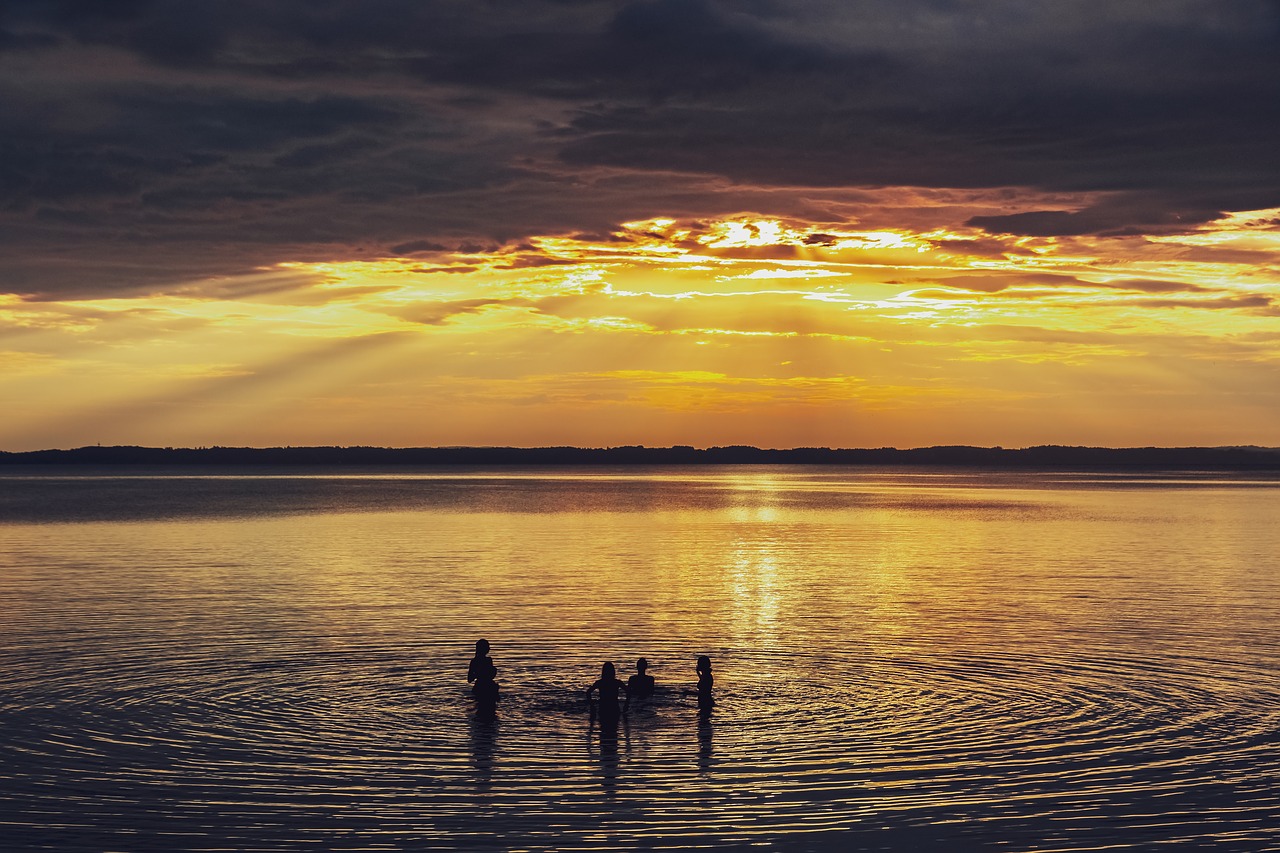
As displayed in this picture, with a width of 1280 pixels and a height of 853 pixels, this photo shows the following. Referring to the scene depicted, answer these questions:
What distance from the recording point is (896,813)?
2148cm

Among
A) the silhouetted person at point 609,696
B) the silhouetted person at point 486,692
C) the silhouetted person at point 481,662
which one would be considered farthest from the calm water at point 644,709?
the silhouetted person at point 481,662

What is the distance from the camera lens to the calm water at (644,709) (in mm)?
21062

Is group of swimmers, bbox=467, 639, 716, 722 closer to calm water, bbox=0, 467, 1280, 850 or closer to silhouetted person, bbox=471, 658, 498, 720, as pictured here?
silhouetted person, bbox=471, 658, 498, 720

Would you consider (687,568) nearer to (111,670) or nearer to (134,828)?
(111,670)

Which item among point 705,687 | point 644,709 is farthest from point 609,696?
point 705,687

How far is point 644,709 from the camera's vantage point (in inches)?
1207

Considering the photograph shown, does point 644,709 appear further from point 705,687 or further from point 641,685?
point 705,687

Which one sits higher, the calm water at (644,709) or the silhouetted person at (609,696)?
the silhouetted person at (609,696)

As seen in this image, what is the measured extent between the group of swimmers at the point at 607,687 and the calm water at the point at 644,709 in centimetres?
68

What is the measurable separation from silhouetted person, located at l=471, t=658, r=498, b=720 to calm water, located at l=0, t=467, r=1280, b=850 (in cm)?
55

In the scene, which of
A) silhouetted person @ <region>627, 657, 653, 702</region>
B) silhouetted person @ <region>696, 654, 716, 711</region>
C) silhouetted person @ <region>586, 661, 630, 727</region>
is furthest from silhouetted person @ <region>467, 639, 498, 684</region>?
silhouetted person @ <region>696, 654, 716, 711</region>

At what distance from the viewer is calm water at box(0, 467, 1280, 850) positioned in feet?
69.1

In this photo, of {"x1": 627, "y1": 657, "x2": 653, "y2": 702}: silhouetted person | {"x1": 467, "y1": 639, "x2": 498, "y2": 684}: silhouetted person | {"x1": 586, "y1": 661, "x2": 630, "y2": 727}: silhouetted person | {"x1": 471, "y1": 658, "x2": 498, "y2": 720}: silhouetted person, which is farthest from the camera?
{"x1": 627, "y1": 657, "x2": 653, "y2": 702}: silhouetted person

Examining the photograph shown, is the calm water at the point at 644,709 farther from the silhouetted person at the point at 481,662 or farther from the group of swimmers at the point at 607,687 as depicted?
the silhouetted person at the point at 481,662
